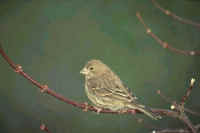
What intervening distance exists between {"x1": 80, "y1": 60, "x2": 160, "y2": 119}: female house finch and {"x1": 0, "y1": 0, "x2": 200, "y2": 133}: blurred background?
1.04 meters

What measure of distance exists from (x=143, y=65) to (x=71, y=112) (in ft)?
3.52

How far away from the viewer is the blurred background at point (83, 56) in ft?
14.4

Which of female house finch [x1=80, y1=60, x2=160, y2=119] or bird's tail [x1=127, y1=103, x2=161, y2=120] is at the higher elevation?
female house finch [x1=80, y1=60, x2=160, y2=119]

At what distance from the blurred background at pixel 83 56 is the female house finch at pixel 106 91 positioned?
104cm

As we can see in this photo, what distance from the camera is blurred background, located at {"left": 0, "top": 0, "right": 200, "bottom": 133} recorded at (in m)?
4.40

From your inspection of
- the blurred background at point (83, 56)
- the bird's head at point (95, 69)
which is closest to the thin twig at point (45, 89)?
the bird's head at point (95, 69)

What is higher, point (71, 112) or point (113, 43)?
point (113, 43)

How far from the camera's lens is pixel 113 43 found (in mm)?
4816

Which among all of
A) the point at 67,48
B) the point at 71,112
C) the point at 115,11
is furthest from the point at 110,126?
the point at 115,11

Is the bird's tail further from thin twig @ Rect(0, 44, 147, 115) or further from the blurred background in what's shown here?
the blurred background

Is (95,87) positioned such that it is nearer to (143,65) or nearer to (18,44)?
(143,65)

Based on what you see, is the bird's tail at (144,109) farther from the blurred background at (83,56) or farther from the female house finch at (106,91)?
the blurred background at (83,56)

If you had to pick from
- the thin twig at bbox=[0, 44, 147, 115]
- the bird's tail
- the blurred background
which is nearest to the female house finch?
the bird's tail

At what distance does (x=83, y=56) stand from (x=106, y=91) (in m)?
1.52
